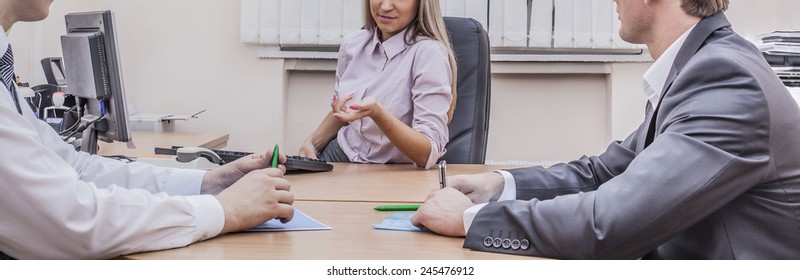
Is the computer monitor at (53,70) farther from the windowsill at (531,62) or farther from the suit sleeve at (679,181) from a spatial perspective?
the suit sleeve at (679,181)

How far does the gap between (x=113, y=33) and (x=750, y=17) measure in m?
2.31

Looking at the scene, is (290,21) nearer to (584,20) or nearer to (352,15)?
(352,15)

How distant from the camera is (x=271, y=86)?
9.08 ft

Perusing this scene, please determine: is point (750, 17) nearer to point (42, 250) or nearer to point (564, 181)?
point (564, 181)

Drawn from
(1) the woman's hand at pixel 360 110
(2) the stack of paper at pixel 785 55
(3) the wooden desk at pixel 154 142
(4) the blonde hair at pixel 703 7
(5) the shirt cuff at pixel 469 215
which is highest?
(4) the blonde hair at pixel 703 7

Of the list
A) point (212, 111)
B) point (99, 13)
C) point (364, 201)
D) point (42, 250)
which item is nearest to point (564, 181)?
point (364, 201)

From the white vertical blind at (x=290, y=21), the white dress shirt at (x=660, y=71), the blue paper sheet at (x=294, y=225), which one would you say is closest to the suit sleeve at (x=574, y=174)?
the white dress shirt at (x=660, y=71)

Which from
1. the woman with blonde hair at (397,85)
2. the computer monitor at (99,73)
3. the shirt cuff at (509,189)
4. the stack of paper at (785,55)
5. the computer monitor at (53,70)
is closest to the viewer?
the shirt cuff at (509,189)

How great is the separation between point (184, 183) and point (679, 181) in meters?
0.74

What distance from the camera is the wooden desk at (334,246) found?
804 millimetres

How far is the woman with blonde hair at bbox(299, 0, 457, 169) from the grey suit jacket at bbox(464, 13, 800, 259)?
79 cm

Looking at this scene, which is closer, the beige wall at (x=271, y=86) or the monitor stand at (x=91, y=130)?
the monitor stand at (x=91, y=130)

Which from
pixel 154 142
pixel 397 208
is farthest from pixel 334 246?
pixel 154 142

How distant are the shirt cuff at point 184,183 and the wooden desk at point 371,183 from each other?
157mm
